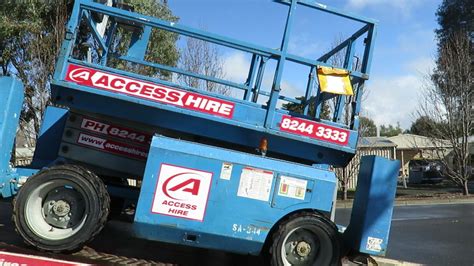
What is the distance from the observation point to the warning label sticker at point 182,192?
501 centimetres

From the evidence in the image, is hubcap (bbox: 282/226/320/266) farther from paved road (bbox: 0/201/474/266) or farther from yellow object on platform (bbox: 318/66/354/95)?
yellow object on platform (bbox: 318/66/354/95)

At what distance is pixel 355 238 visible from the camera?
213 inches

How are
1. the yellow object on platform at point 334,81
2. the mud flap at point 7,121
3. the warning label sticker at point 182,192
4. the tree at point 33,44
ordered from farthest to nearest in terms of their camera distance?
1. the tree at point 33,44
2. the yellow object on platform at point 334,81
3. the mud flap at point 7,121
4. the warning label sticker at point 182,192

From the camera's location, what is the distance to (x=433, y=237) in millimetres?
10289

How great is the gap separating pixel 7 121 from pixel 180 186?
6.86 feet

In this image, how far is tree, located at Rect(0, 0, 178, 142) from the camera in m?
14.8

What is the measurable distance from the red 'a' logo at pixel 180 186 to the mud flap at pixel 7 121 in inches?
73.7

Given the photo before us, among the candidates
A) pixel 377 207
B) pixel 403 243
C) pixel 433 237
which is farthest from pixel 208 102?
pixel 433 237

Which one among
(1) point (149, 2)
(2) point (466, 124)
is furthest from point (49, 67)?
(2) point (466, 124)

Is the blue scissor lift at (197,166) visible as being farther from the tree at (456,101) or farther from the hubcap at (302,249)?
the tree at (456,101)

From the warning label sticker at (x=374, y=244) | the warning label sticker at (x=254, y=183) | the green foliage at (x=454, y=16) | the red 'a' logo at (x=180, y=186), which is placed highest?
the green foliage at (x=454, y=16)

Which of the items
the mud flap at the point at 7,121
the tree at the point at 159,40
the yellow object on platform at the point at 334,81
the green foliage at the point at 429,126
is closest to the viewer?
the mud flap at the point at 7,121

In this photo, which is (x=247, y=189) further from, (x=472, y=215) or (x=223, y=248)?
(x=472, y=215)

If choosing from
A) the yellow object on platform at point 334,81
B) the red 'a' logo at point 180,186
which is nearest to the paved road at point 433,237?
the yellow object on platform at point 334,81
